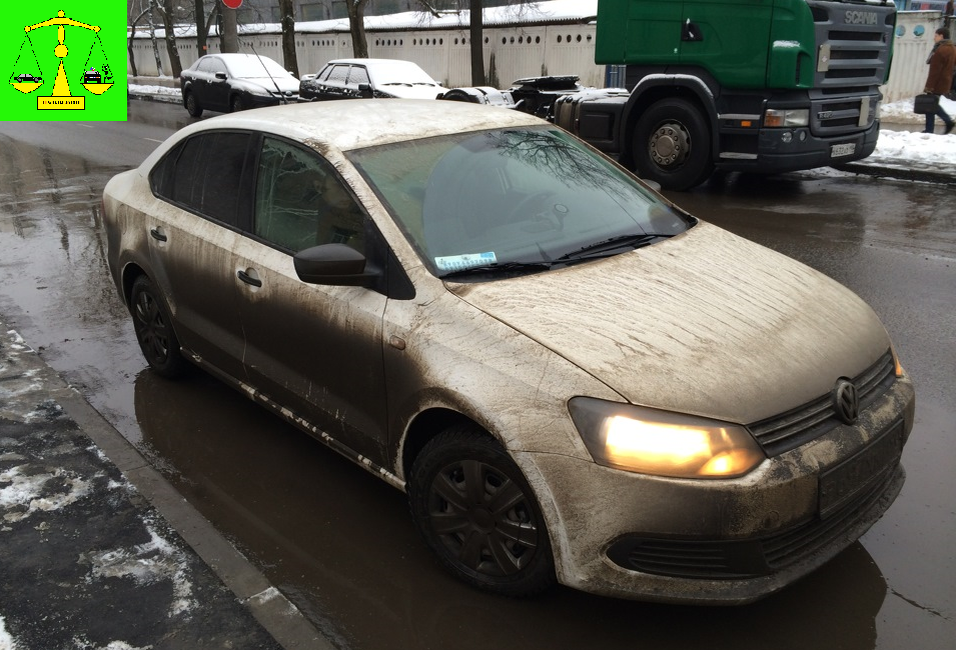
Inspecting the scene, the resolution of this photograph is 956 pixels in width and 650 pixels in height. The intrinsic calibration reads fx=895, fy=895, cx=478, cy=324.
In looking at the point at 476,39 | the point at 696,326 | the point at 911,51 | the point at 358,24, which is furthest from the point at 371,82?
the point at 696,326

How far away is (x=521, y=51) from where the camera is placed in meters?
30.5

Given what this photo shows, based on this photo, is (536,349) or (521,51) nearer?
(536,349)

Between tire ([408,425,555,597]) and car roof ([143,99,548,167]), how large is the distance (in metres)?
1.45

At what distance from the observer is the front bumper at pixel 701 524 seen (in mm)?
2670

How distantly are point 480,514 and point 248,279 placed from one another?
66.0 inches

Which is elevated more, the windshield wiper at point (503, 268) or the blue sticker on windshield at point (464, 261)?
the blue sticker on windshield at point (464, 261)

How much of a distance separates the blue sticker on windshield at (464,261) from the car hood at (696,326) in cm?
11

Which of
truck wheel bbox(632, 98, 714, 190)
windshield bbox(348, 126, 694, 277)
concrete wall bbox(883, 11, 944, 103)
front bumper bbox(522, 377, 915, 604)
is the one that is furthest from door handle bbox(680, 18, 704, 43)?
concrete wall bbox(883, 11, 944, 103)

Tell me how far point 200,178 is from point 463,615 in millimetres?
2721

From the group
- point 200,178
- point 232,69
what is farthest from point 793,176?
point 232,69

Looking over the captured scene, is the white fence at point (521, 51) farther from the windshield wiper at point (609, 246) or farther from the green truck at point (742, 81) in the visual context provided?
the windshield wiper at point (609, 246)

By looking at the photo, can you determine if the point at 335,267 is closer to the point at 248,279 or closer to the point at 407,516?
the point at 248,279

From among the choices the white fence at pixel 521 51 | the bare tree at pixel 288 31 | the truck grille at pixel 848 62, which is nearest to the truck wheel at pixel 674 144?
the truck grille at pixel 848 62

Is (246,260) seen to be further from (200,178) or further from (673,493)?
(673,493)
